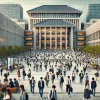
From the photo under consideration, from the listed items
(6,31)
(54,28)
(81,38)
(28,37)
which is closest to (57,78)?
(6,31)

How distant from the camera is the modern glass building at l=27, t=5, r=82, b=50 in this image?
165225 mm

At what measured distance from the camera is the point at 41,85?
20.0m

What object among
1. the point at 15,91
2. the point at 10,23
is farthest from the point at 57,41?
the point at 15,91

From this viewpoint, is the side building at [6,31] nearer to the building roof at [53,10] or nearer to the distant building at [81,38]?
the distant building at [81,38]

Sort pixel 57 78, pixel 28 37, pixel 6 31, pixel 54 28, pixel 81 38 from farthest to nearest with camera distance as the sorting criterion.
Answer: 1. pixel 54 28
2. pixel 81 38
3. pixel 28 37
4. pixel 6 31
5. pixel 57 78

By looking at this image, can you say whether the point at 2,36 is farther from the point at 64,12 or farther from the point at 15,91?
the point at 64,12

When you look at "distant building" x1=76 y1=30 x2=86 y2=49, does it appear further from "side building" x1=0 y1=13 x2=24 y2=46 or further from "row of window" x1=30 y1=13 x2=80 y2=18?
"side building" x1=0 y1=13 x2=24 y2=46

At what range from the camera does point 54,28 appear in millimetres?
172625

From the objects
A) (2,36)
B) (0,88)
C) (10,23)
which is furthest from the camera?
(10,23)

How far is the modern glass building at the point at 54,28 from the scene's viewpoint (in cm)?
16523

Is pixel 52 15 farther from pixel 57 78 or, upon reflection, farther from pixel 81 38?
pixel 57 78

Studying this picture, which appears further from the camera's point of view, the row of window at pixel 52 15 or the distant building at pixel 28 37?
the row of window at pixel 52 15

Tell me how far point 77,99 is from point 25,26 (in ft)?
576

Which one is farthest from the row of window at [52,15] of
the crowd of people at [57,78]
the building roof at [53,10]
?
the crowd of people at [57,78]
